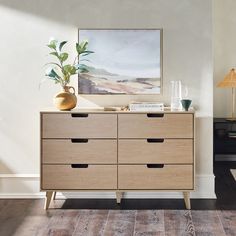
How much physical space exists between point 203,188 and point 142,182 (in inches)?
25.9

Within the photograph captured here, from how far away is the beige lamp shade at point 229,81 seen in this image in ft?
19.1

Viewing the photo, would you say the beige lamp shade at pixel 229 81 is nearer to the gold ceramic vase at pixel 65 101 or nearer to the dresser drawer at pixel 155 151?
the dresser drawer at pixel 155 151

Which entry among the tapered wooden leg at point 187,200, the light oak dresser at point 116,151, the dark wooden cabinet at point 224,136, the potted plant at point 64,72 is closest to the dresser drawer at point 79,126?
the light oak dresser at point 116,151

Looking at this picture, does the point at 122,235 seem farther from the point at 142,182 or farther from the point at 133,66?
the point at 133,66

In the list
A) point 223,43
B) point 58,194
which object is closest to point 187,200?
point 58,194

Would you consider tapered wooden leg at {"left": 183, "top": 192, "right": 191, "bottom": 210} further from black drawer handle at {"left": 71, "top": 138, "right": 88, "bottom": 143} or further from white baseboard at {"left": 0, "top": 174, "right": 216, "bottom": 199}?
black drawer handle at {"left": 71, "top": 138, "right": 88, "bottom": 143}

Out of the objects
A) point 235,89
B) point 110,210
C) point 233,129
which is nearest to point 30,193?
point 110,210

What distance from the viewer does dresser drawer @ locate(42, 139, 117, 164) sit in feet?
13.1

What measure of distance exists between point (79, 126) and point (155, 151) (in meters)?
0.66

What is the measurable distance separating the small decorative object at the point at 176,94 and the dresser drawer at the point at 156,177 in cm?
53

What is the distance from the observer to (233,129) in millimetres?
5859

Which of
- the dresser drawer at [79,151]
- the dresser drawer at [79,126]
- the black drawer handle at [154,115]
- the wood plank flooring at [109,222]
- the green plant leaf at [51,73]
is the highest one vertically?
the green plant leaf at [51,73]

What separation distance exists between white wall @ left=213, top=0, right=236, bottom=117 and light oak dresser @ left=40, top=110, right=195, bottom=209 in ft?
7.81

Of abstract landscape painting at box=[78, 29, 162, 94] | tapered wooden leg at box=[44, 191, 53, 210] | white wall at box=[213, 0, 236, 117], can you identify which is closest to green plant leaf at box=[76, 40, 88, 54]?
abstract landscape painting at box=[78, 29, 162, 94]
